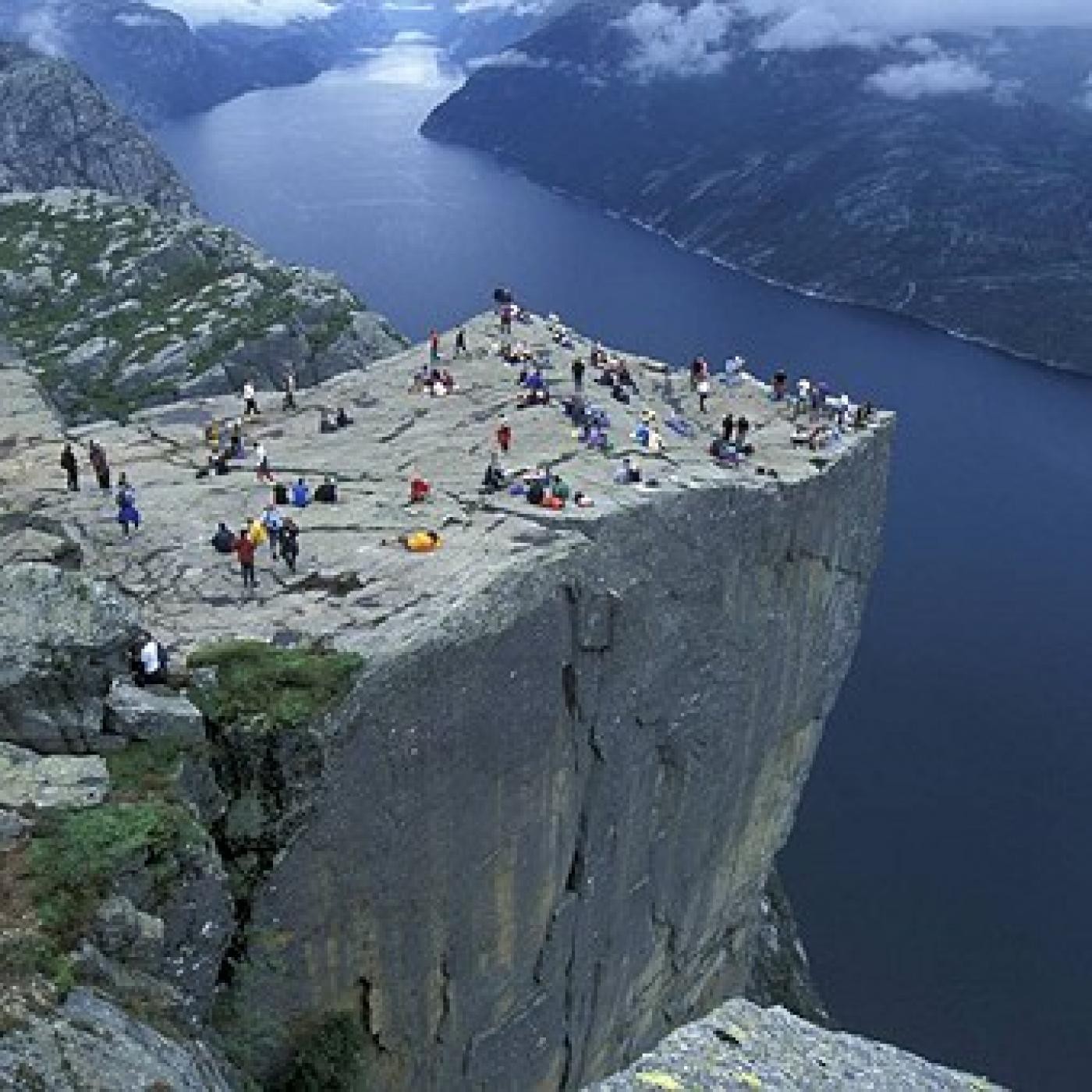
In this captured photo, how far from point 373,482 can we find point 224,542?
224 inches

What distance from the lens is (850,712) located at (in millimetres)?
80625

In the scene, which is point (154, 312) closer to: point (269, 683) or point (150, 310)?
point (150, 310)

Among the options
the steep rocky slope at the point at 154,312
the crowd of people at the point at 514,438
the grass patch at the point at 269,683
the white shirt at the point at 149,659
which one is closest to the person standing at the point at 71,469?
the crowd of people at the point at 514,438

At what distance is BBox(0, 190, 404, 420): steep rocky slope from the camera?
185ft

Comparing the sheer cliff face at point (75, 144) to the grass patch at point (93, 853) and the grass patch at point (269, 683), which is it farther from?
the grass patch at point (93, 853)

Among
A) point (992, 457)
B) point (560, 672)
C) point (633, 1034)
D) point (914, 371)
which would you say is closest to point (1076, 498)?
point (992, 457)

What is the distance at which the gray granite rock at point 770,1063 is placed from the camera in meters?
17.2

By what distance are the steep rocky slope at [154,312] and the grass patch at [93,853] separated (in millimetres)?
37024

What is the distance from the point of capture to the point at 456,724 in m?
25.0

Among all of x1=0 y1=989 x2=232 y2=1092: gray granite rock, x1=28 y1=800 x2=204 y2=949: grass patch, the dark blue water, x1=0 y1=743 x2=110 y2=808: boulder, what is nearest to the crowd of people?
x1=0 y1=743 x2=110 y2=808: boulder

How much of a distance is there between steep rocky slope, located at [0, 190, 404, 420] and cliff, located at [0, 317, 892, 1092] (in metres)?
15.9

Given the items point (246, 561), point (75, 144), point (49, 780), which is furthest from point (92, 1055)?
point (75, 144)

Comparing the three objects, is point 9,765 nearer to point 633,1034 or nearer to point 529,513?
point 529,513

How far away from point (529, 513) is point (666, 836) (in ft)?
34.9
